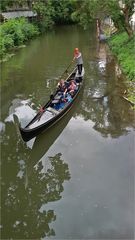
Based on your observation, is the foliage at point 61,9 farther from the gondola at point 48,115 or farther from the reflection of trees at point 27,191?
the reflection of trees at point 27,191

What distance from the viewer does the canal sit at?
9.24 metres

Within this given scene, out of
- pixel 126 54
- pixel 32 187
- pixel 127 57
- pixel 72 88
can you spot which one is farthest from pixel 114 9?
pixel 32 187

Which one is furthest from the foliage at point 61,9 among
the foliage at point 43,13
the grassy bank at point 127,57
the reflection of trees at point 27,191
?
the reflection of trees at point 27,191

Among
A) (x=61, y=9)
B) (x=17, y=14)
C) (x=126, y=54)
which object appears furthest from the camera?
(x=61, y=9)

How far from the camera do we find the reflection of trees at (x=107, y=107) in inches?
591

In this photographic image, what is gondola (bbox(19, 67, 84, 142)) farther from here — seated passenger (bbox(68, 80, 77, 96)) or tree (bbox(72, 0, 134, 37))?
tree (bbox(72, 0, 134, 37))

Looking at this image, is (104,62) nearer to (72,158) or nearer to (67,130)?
(67,130)

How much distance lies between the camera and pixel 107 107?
17391 millimetres

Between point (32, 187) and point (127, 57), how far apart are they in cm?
1549

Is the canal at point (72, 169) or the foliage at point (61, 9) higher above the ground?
the foliage at point (61, 9)

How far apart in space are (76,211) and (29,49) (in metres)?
28.7

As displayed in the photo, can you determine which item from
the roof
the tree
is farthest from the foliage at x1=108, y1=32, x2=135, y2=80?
the roof

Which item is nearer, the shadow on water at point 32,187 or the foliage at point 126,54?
the shadow on water at point 32,187

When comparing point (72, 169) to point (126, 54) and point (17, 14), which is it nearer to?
point (126, 54)
